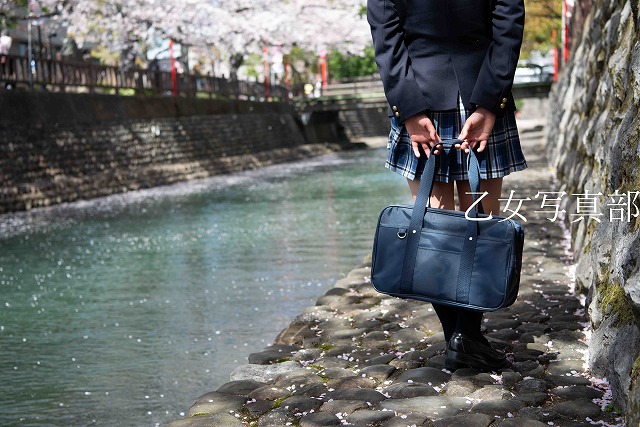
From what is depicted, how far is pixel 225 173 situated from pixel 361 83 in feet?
61.3

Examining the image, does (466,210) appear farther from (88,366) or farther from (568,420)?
(88,366)

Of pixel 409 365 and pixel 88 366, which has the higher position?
pixel 409 365

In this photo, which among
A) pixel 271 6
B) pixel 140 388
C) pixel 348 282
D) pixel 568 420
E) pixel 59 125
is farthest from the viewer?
pixel 271 6

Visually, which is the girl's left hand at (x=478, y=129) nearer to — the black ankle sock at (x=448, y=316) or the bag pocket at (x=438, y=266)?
the bag pocket at (x=438, y=266)

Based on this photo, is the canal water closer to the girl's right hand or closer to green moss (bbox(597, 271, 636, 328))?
the girl's right hand

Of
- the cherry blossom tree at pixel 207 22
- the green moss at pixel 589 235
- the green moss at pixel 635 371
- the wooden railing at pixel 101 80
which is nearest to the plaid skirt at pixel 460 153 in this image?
the green moss at pixel 635 371

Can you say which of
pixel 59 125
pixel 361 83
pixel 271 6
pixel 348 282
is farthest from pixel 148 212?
pixel 361 83

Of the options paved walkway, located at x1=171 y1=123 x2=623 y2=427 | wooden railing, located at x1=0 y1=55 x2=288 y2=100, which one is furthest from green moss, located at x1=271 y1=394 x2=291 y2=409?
wooden railing, located at x1=0 y1=55 x2=288 y2=100

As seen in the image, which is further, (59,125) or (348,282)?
(59,125)

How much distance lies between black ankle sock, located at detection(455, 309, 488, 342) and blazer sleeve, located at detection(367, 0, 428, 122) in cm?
83

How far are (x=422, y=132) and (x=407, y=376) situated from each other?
1048 millimetres

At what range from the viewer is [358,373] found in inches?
158

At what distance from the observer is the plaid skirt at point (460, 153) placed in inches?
143

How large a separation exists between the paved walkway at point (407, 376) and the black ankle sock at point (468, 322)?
0.19 metres
